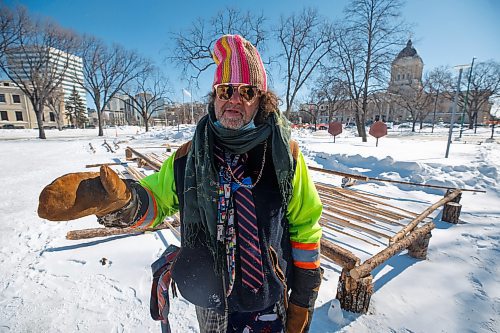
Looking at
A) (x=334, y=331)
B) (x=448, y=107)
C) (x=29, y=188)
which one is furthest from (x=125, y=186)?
(x=448, y=107)

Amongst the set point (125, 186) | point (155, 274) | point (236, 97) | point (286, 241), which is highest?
point (236, 97)

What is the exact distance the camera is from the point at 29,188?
6.25m

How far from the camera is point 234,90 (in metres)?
1.29

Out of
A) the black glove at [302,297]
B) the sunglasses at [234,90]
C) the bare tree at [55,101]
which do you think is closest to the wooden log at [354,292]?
the black glove at [302,297]

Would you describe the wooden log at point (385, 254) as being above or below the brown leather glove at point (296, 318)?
below

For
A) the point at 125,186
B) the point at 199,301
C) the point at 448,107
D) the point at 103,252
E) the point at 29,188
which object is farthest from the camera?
the point at 448,107

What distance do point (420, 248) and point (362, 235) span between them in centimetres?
88

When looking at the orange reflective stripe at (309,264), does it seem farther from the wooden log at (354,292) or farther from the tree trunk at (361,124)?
the tree trunk at (361,124)

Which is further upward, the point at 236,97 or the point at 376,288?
the point at 236,97

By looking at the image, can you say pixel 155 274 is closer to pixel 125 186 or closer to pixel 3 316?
pixel 125 186

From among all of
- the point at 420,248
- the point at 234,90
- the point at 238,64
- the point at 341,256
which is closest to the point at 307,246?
the point at 234,90

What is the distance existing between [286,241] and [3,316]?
111 inches

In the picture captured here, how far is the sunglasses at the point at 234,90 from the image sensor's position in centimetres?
128

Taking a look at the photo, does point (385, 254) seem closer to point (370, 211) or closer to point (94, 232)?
point (370, 211)
